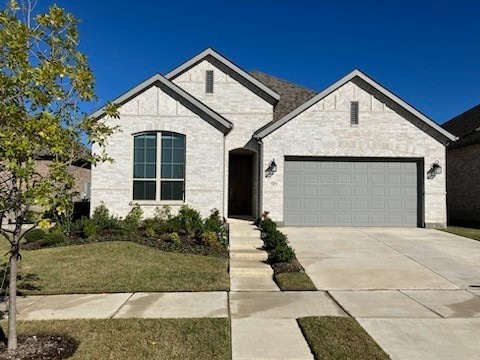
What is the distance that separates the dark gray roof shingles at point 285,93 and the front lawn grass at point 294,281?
9.89m

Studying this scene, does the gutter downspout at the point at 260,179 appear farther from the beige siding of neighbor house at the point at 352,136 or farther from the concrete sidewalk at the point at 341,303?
the concrete sidewalk at the point at 341,303

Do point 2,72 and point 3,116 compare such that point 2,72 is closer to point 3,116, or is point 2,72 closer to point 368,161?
point 3,116

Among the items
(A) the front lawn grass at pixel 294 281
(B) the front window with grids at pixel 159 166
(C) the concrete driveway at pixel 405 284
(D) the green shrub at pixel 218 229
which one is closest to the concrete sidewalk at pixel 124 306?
(A) the front lawn grass at pixel 294 281

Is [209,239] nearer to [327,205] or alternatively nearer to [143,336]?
[143,336]

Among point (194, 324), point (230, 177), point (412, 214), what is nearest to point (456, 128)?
point (412, 214)

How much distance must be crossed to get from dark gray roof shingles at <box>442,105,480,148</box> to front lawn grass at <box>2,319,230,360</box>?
57.7 ft

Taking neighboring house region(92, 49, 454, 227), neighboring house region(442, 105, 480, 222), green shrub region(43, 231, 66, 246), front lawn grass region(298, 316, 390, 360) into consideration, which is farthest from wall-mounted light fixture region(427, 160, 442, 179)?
green shrub region(43, 231, 66, 246)

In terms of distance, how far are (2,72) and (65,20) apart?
1.03 m

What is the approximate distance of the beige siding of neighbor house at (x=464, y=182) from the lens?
56.9 ft

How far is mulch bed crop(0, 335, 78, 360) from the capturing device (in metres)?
3.91

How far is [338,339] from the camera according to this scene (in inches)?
169

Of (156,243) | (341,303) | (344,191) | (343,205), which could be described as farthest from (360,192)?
(341,303)

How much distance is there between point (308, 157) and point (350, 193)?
2194mm

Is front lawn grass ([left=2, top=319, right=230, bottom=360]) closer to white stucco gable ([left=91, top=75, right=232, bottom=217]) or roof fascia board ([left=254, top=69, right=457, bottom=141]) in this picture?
white stucco gable ([left=91, top=75, right=232, bottom=217])
